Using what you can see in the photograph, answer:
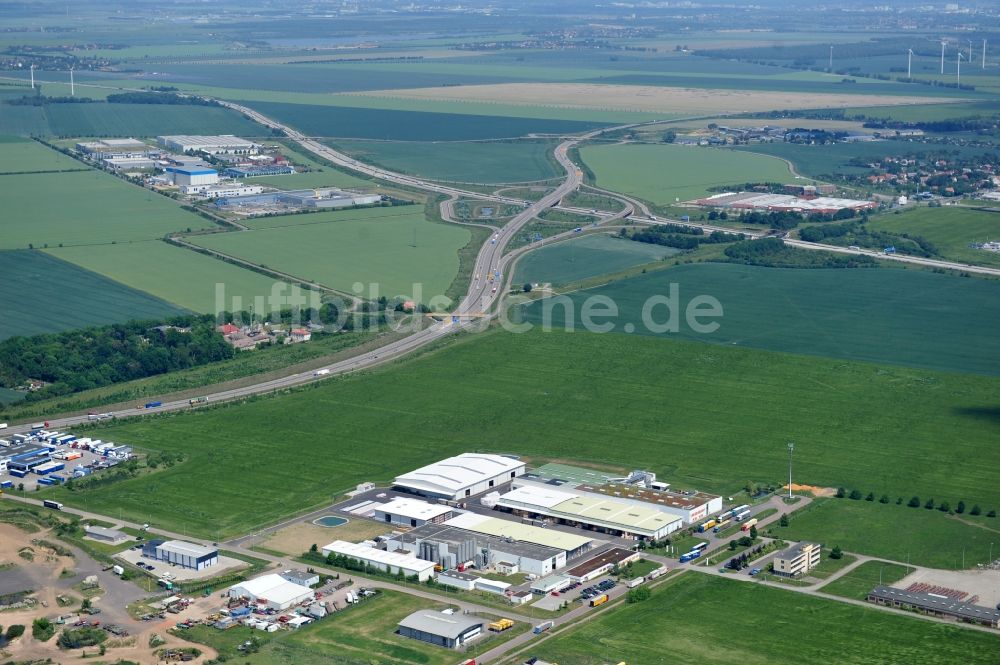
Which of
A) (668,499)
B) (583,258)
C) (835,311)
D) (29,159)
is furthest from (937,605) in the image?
(29,159)

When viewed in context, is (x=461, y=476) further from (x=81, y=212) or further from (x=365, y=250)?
(x=81, y=212)

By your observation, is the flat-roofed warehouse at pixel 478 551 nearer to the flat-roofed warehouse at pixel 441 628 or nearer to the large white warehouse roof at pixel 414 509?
the large white warehouse roof at pixel 414 509

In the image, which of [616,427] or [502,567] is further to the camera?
[616,427]

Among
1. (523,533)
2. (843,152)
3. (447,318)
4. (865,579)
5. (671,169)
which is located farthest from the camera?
(843,152)

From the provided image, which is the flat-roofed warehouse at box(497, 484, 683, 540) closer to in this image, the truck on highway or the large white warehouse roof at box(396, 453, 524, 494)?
the large white warehouse roof at box(396, 453, 524, 494)

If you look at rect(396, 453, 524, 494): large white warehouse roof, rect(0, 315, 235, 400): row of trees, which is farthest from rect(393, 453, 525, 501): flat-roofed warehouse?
rect(0, 315, 235, 400): row of trees

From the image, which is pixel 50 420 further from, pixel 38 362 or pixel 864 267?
pixel 864 267

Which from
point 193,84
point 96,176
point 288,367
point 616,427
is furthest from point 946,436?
point 193,84
